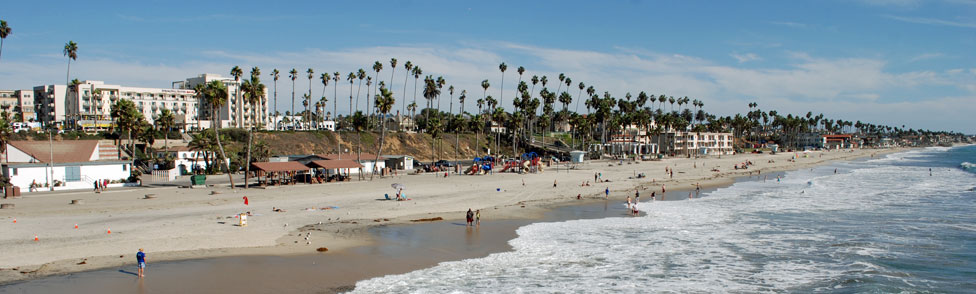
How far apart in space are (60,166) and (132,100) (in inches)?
2747

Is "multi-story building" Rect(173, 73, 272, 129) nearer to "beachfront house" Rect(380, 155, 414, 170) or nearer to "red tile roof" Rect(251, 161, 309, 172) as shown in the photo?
"beachfront house" Rect(380, 155, 414, 170)

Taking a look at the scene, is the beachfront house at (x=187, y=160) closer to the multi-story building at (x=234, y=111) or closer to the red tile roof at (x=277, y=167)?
the red tile roof at (x=277, y=167)

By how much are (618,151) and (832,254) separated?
103 m

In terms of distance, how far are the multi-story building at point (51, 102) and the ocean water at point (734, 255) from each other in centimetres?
11776

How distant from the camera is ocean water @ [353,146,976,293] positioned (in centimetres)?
1869

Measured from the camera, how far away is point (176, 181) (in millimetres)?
49688

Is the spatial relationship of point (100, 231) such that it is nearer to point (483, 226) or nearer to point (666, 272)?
point (483, 226)

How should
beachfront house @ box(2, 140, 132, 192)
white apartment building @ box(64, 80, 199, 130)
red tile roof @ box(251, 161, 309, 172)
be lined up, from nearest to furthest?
beachfront house @ box(2, 140, 132, 192)
red tile roof @ box(251, 161, 309, 172)
white apartment building @ box(64, 80, 199, 130)

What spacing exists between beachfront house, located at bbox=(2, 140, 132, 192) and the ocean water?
120ft

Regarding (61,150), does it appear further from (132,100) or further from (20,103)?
(20,103)

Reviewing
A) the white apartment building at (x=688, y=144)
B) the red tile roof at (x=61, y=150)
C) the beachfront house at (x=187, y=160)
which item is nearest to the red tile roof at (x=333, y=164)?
the beachfront house at (x=187, y=160)

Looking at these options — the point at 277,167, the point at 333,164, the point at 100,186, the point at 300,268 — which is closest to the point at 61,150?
the point at 100,186

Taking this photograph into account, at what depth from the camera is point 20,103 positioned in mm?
114750

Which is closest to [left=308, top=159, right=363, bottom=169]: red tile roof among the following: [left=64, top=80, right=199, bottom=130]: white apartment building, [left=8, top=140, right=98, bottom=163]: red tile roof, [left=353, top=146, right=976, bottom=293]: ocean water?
[left=8, top=140, right=98, bottom=163]: red tile roof
